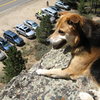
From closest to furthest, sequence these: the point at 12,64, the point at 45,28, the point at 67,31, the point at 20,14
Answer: the point at 67,31 → the point at 12,64 → the point at 45,28 → the point at 20,14

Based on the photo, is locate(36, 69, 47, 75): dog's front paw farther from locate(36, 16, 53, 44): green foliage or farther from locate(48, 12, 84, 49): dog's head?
locate(36, 16, 53, 44): green foliage

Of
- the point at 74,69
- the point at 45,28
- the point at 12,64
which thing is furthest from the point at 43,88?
the point at 45,28

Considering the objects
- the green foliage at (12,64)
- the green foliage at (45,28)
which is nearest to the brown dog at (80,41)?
the green foliage at (12,64)

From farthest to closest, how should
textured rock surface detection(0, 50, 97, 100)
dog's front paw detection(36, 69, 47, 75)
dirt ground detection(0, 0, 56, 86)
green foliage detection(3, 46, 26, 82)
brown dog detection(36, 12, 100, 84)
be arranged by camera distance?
dirt ground detection(0, 0, 56, 86) < green foliage detection(3, 46, 26, 82) < dog's front paw detection(36, 69, 47, 75) < textured rock surface detection(0, 50, 97, 100) < brown dog detection(36, 12, 100, 84)

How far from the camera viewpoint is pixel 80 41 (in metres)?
7.62

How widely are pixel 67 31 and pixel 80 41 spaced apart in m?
0.55

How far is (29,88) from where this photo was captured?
9328mm

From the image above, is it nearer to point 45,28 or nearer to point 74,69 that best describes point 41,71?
point 74,69

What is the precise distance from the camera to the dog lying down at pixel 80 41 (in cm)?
738

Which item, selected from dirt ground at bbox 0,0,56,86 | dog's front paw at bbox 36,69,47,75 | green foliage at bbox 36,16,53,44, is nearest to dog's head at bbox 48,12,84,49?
dog's front paw at bbox 36,69,47,75

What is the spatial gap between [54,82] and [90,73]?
1656 millimetres

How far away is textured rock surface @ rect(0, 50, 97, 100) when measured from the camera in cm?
862

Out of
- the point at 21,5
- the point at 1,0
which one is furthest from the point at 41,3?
the point at 1,0

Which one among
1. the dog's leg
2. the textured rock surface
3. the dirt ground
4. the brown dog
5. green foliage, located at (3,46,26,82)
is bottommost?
the dirt ground
